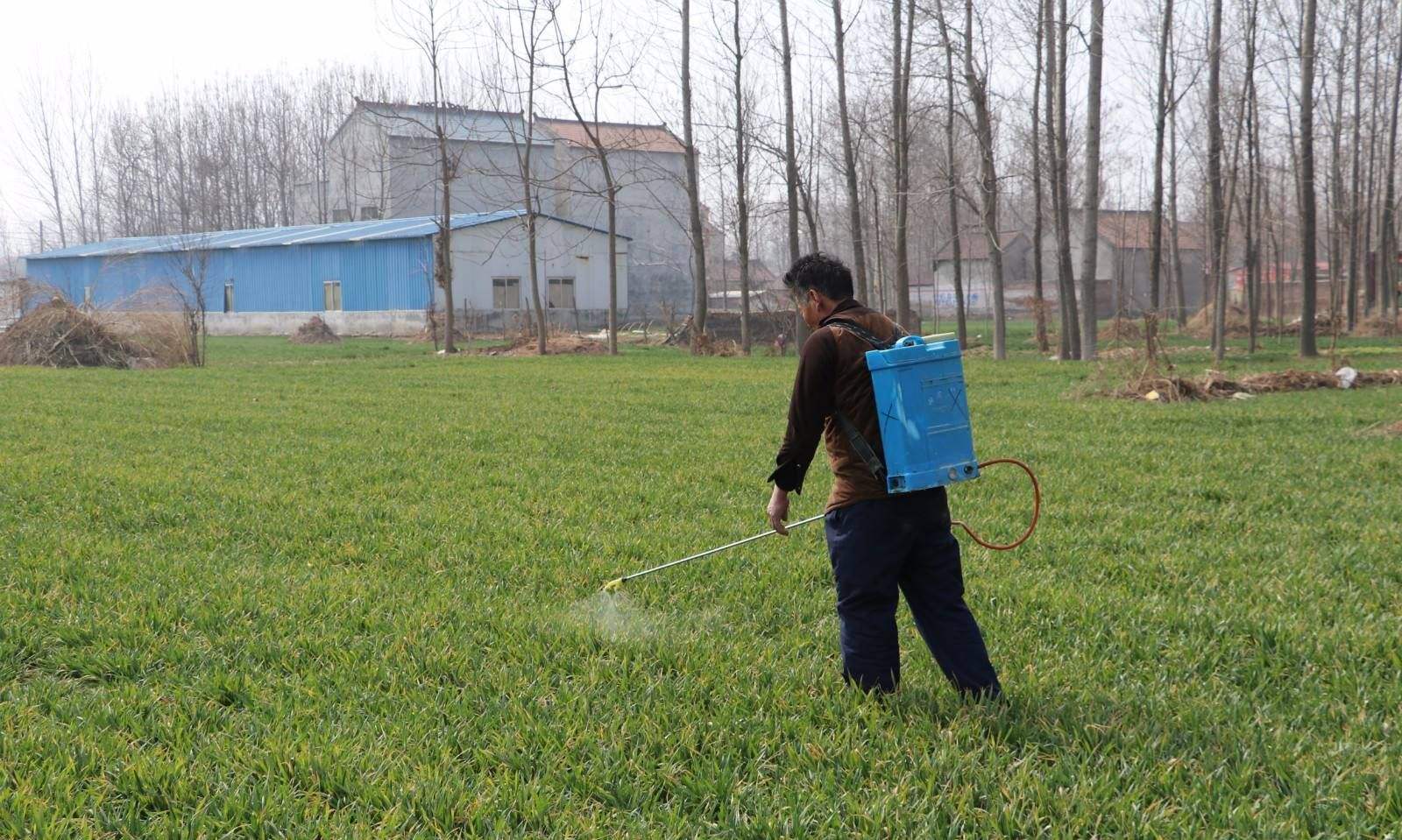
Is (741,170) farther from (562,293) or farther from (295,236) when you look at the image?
(295,236)

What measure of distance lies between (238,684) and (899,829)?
2635 millimetres

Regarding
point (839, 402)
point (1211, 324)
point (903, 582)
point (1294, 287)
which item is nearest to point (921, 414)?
point (839, 402)

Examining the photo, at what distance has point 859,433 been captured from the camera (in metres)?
4.19

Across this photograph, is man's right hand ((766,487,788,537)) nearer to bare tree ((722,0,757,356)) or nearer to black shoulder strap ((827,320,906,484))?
black shoulder strap ((827,320,906,484))

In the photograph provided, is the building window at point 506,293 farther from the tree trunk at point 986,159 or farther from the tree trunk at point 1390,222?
the tree trunk at point 1390,222

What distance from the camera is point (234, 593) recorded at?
5.67 meters

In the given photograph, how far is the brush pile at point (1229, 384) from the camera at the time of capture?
15.4 metres

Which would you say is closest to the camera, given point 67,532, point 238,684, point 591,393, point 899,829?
point 899,829

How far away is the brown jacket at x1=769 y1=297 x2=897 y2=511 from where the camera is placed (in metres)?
4.15

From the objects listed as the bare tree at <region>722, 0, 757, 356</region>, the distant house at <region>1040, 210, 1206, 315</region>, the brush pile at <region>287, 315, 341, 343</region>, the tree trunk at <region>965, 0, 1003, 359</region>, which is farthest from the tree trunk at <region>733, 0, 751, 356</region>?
the distant house at <region>1040, 210, 1206, 315</region>

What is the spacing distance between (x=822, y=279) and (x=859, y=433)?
605 millimetres

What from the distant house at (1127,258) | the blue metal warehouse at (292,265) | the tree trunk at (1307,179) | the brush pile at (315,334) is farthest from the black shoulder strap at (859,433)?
the distant house at (1127,258)

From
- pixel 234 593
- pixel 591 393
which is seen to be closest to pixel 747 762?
pixel 234 593

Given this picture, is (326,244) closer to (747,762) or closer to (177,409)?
(177,409)
